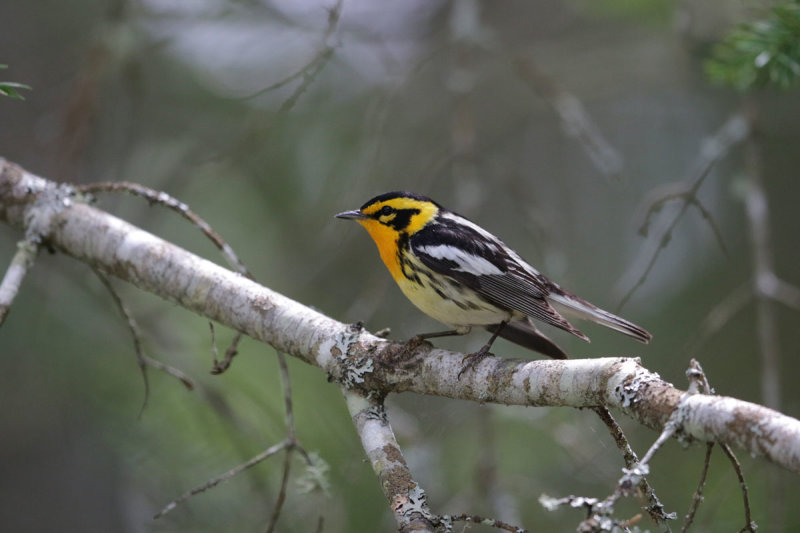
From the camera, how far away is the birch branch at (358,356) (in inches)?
70.4

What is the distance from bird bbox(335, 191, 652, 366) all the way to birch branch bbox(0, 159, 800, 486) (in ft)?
1.53

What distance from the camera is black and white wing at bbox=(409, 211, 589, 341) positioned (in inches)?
125

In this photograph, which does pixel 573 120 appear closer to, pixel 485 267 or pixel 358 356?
pixel 485 267

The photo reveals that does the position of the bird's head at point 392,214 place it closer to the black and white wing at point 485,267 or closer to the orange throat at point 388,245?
the orange throat at point 388,245

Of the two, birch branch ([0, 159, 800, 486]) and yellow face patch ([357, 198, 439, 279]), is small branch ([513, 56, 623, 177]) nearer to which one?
yellow face patch ([357, 198, 439, 279])

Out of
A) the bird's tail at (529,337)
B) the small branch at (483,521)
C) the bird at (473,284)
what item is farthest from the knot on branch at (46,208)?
the small branch at (483,521)

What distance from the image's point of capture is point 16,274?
111 inches

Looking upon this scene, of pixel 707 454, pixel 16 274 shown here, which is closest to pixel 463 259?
pixel 707 454

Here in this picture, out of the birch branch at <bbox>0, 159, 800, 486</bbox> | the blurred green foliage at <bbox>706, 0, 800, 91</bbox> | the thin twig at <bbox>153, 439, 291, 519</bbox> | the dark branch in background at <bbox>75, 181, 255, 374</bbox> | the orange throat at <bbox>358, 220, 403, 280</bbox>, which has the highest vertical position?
the blurred green foliage at <bbox>706, 0, 800, 91</bbox>

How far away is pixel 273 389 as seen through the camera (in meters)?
4.64

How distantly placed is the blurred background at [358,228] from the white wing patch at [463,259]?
37cm

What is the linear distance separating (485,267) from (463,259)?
0.34 ft

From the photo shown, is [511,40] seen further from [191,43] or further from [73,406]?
[73,406]

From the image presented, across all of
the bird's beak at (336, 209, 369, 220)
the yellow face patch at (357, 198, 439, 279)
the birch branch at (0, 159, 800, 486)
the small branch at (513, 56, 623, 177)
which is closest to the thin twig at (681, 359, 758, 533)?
the birch branch at (0, 159, 800, 486)
